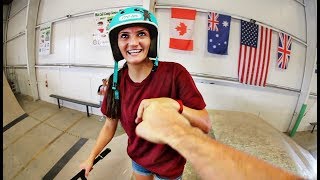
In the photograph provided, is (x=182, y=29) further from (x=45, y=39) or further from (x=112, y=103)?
(x=45, y=39)

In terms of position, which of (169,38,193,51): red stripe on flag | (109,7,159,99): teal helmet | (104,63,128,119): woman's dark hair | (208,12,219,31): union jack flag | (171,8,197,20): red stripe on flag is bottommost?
(104,63,128,119): woman's dark hair

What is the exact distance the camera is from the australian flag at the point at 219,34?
490 millimetres

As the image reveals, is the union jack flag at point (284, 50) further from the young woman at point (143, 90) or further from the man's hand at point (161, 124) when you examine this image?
the man's hand at point (161, 124)

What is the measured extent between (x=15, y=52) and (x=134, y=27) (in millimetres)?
476

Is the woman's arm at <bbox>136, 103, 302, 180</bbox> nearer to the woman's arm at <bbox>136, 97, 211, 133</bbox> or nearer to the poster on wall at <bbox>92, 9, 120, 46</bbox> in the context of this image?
the woman's arm at <bbox>136, 97, 211, 133</bbox>

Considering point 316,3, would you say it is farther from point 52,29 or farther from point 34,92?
point 34,92

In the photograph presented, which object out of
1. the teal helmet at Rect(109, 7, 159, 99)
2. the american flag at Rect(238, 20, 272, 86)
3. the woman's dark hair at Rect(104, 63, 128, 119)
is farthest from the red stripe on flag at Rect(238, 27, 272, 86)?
the woman's dark hair at Rect(104, 63, 128, 119)

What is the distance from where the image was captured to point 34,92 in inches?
23.9

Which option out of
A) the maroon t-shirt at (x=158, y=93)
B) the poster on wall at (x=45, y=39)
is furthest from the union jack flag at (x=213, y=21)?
the poster on wall at (x=45, y=39)

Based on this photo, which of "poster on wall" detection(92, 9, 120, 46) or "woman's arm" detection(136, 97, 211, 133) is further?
"poster on wall" detection(92, 9, 120, 46)

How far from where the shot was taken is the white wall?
0.45 m

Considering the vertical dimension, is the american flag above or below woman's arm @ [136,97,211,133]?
above

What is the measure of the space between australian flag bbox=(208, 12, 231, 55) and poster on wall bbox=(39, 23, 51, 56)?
0.54 metres

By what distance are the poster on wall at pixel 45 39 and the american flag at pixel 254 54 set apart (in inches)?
24.8
